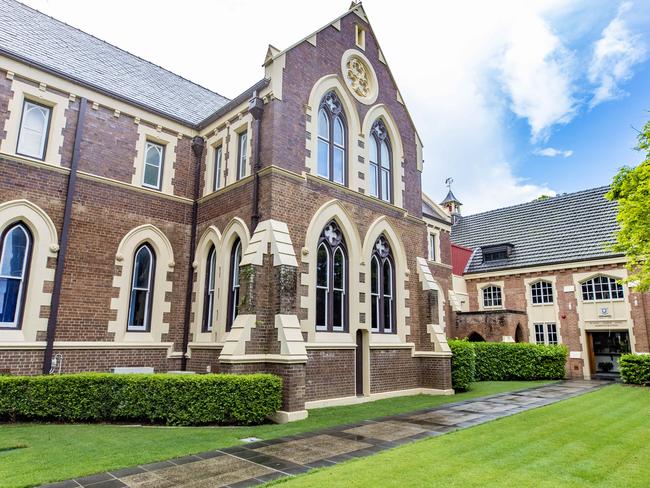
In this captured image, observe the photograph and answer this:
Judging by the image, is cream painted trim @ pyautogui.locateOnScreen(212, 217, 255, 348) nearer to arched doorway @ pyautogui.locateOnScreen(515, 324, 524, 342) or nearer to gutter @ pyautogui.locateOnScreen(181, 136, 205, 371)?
gutter @ pyautogui.locateOnScreen(181, 136, 205, 371)

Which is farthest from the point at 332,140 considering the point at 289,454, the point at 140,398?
the point at 289,454

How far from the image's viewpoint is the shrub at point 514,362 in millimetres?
20172

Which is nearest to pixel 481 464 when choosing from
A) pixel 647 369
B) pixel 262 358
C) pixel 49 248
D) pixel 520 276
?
pixel 262 358

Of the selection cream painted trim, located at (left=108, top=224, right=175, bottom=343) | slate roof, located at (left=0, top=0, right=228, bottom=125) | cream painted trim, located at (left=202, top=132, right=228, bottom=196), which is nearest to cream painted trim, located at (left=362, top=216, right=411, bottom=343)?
cream painted trim, located at (left=202, top=132, right=228, bottom=196)

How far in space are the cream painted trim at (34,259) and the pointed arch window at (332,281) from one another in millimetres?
7044

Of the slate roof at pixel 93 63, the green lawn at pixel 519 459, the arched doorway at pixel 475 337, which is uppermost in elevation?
the slate roof at pixel 93 63

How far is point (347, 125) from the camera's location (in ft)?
47.3

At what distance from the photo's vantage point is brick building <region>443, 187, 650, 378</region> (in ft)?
71.0

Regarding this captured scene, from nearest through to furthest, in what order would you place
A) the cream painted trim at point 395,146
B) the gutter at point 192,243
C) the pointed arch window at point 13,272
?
the pointed arch window at point 13,272
the gutter at point 192,243
the cream painted trim at point 395,146

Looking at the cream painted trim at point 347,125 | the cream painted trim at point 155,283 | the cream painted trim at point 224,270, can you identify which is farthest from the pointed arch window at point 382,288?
the cream painted trim at point 155,283

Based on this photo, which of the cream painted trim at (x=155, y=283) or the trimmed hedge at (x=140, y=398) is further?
the cream painted trim at (x=155, y=283)

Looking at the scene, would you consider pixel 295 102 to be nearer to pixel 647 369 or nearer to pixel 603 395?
pixel 603 395

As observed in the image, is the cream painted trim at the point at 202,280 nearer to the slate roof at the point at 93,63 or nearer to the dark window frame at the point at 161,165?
the dark window frame at the point at 161,165

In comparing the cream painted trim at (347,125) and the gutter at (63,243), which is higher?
the cream painted trim at (347,125)
